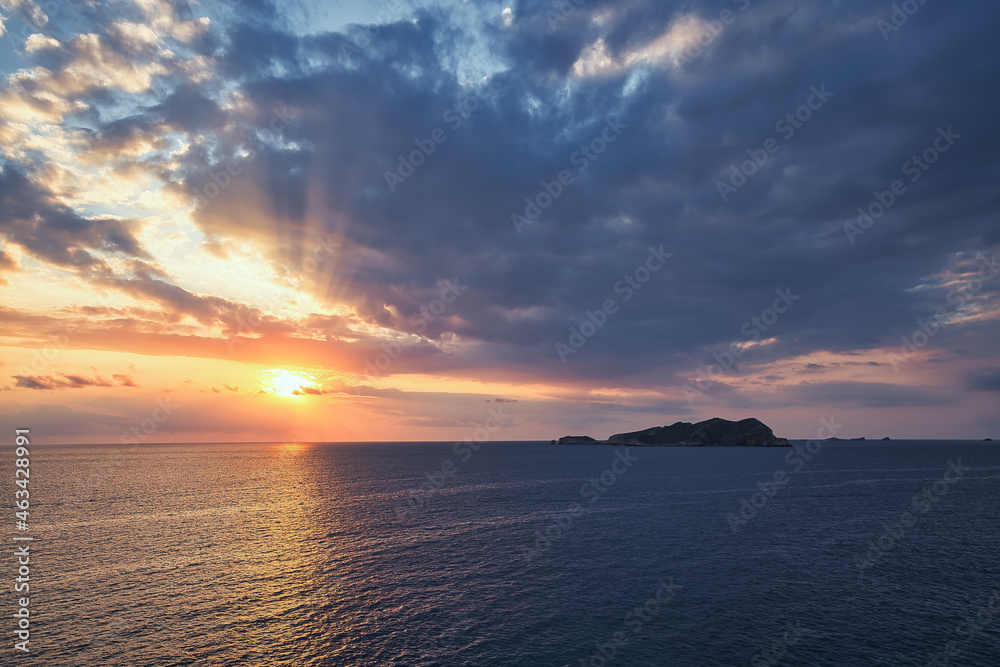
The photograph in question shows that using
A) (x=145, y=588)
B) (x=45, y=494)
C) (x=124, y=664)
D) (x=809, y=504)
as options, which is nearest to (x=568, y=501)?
(x=809, y=504)

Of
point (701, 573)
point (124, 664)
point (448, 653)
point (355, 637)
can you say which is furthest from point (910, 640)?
point (124, 664)

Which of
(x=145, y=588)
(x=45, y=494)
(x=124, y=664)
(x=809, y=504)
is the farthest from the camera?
(x=45, y=494)

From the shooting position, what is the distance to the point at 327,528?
87.0 metres

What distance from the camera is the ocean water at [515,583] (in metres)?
40.8

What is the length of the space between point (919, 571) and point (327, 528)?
89.5 meters

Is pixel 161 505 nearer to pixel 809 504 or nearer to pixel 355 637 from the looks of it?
pixel 355 637

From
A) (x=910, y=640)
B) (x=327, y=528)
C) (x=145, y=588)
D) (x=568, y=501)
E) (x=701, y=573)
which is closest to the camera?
(x=910, y=640)

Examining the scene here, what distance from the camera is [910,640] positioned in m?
41.6

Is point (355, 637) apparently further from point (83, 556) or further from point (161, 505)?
point (161, 505)

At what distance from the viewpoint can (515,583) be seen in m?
56.7

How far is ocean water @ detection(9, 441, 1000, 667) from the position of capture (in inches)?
1606

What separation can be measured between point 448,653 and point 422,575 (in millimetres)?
20517

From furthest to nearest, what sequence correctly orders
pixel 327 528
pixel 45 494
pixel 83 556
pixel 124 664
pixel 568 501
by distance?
1. pixel 45 494
2. pixel 568 501
3. pixel 327 528
4. pixel 83 556
5. pixel 124 664

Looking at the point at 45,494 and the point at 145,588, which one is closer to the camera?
the point at 145,588
